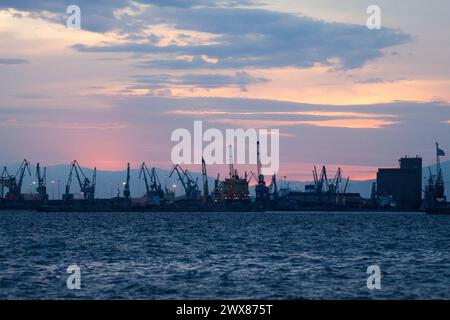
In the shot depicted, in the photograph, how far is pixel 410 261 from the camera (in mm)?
64312

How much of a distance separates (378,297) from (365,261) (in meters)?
22.8

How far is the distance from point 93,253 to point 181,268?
1687 centimetres

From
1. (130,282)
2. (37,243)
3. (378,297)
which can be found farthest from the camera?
(37,243)

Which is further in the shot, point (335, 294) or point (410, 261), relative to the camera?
point (410, 261)

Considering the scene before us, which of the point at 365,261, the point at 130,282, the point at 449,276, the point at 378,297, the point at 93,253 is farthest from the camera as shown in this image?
the point at 93,253

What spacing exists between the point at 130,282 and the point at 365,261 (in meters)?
22.9

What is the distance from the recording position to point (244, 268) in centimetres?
5603
